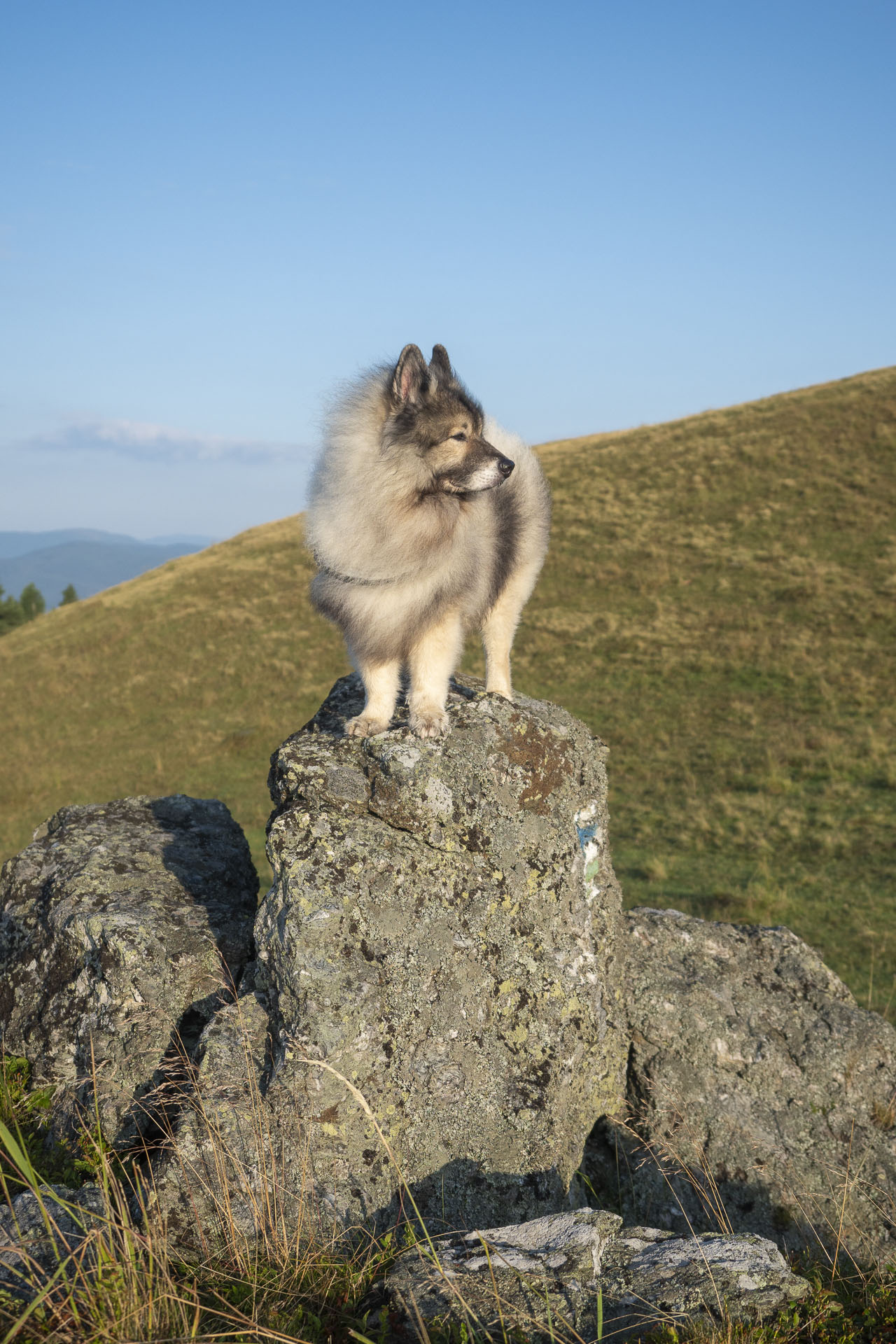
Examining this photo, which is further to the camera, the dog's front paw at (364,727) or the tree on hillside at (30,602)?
the tree on hillside at (30,602)

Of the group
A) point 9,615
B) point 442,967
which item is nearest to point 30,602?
point 9,615

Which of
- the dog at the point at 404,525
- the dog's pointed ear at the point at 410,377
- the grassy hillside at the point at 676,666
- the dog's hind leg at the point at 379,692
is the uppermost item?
the dog's pointed ear at the point at 410,377

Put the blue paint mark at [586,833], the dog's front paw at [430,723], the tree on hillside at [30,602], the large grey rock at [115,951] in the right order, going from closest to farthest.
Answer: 1. the large grey rock at [115,951]
2. the dog's front paw at [430,723]
3. the blue paint mark at [586,833]
4. the tree on hillside at [30,602]

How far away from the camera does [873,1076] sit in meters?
5.87

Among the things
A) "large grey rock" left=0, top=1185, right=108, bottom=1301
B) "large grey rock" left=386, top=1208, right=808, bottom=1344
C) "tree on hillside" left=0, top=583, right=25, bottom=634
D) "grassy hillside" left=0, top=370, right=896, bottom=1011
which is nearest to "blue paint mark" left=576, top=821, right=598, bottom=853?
"large grey rock" left=386, top=1208, right=808, bottom=1344

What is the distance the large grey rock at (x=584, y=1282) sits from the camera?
125 inches

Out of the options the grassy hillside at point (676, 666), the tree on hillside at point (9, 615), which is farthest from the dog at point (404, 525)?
the tree on hillside at point (9, 615)

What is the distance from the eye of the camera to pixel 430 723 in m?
5.66

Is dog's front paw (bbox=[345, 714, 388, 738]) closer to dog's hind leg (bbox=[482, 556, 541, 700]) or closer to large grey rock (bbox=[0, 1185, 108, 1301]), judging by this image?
dog's hind leg (bbox=[482, 556, 541, 700])

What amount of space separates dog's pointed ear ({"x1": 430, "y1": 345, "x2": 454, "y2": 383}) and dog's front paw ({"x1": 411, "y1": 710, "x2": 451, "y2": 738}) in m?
2.05

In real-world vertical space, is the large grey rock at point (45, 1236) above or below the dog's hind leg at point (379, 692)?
below

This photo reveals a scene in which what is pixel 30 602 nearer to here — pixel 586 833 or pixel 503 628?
pixel 503 628

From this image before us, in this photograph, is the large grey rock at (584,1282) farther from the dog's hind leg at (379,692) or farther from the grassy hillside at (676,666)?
the grassy hillside at (676,666)

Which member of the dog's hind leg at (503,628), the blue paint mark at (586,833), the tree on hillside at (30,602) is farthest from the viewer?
the tree on hillside at (30,602)
